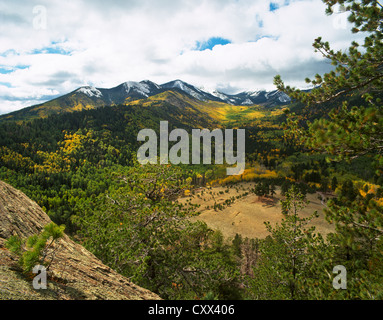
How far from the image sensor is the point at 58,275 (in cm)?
542

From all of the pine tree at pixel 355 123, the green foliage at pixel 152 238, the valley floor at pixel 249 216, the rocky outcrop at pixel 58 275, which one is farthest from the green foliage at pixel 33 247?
the valley floor at pixel 249 216

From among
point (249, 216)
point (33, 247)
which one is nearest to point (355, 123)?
point (33, 247)

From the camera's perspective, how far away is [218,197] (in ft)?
376

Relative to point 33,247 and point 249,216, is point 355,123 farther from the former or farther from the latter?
point 249,216

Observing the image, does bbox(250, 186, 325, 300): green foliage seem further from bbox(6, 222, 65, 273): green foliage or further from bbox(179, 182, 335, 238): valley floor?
bbox(179, 182, 335, 238): valley floor

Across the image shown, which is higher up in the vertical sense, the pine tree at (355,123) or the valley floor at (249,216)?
the pine tree at (355,123)

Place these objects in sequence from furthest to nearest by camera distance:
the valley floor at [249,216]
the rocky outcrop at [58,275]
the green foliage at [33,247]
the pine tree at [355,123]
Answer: the valley floor at [249,216] < the pine tree at [355,123] < the green foliage at [33,247] < the rocky outcrop at [58,275]

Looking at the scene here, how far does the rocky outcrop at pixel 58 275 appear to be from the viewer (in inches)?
178

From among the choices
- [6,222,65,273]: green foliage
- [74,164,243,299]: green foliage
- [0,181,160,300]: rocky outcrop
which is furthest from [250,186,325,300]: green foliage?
[6,222,65,273]: green foliage

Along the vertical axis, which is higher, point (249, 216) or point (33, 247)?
point (33, 247)

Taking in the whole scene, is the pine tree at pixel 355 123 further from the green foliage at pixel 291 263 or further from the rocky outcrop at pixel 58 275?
the rocky outcrop at pixel 58 275

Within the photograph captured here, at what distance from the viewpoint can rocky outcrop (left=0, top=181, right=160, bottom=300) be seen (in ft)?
14.8

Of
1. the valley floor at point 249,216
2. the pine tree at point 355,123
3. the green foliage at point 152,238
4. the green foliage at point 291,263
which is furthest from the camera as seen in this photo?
the valley floor at point 249,216
